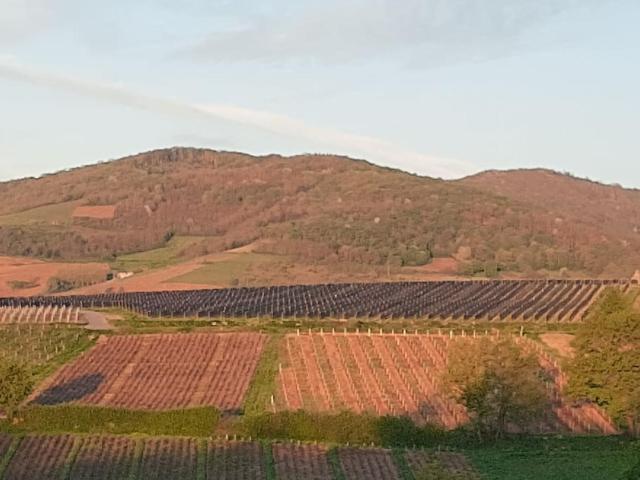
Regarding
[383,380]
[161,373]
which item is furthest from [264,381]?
[161,373]

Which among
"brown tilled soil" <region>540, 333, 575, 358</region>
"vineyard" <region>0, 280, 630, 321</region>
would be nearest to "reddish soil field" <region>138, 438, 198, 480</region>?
"brown tilled soil" <region>540, 333, 575, 358</region>

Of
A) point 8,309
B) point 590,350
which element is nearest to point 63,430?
point 590,350

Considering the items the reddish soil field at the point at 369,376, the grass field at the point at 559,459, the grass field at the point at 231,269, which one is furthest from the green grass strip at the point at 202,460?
the grass field at the point at 231,269

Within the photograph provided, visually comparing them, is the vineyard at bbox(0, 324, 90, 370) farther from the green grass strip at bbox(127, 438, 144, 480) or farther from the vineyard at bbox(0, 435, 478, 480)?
the green grass strip at bbox(127, 438, 144, 480)

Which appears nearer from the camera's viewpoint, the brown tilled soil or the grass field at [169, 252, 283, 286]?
the brown tilled soil

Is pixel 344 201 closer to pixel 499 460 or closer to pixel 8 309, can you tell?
pixel 8 309

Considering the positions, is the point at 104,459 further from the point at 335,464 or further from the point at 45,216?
the point at 45,216
